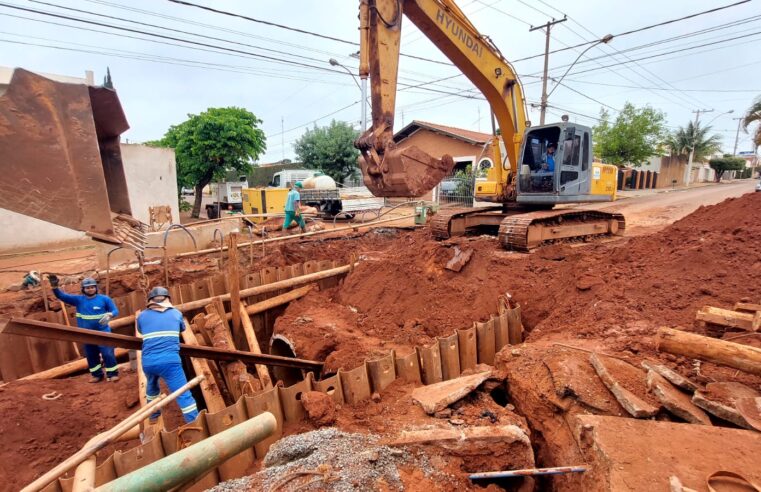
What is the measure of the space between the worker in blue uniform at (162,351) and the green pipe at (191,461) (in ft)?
10.1

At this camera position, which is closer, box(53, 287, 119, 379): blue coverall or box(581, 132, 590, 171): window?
box(53, 287, 119, 379): blue coverall

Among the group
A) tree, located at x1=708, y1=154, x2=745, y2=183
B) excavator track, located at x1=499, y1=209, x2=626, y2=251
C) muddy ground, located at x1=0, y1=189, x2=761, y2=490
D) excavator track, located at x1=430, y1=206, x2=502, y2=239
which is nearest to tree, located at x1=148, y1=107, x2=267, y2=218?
muddy ground, located at x1=0, y1=189, x2=761, y2=490

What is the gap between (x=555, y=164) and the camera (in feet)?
25.0

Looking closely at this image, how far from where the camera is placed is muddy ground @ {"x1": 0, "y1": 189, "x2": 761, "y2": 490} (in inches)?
129

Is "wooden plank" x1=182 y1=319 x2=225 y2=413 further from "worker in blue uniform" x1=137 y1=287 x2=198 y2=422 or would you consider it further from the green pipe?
the green pipe

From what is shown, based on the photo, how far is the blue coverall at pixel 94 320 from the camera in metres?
5.09

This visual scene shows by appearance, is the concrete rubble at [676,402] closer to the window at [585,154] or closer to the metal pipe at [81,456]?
the metal pipe at [81,456]

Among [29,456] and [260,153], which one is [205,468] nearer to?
[29,456]

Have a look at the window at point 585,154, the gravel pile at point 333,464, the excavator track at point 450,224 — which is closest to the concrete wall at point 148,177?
the excavator track at point 450,224

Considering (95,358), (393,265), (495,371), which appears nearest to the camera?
(495,371)

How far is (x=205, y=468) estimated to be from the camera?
142 cm

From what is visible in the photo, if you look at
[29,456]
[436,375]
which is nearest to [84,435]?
[29,456]

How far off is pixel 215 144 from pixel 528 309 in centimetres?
1646

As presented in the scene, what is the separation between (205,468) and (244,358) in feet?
10.3
